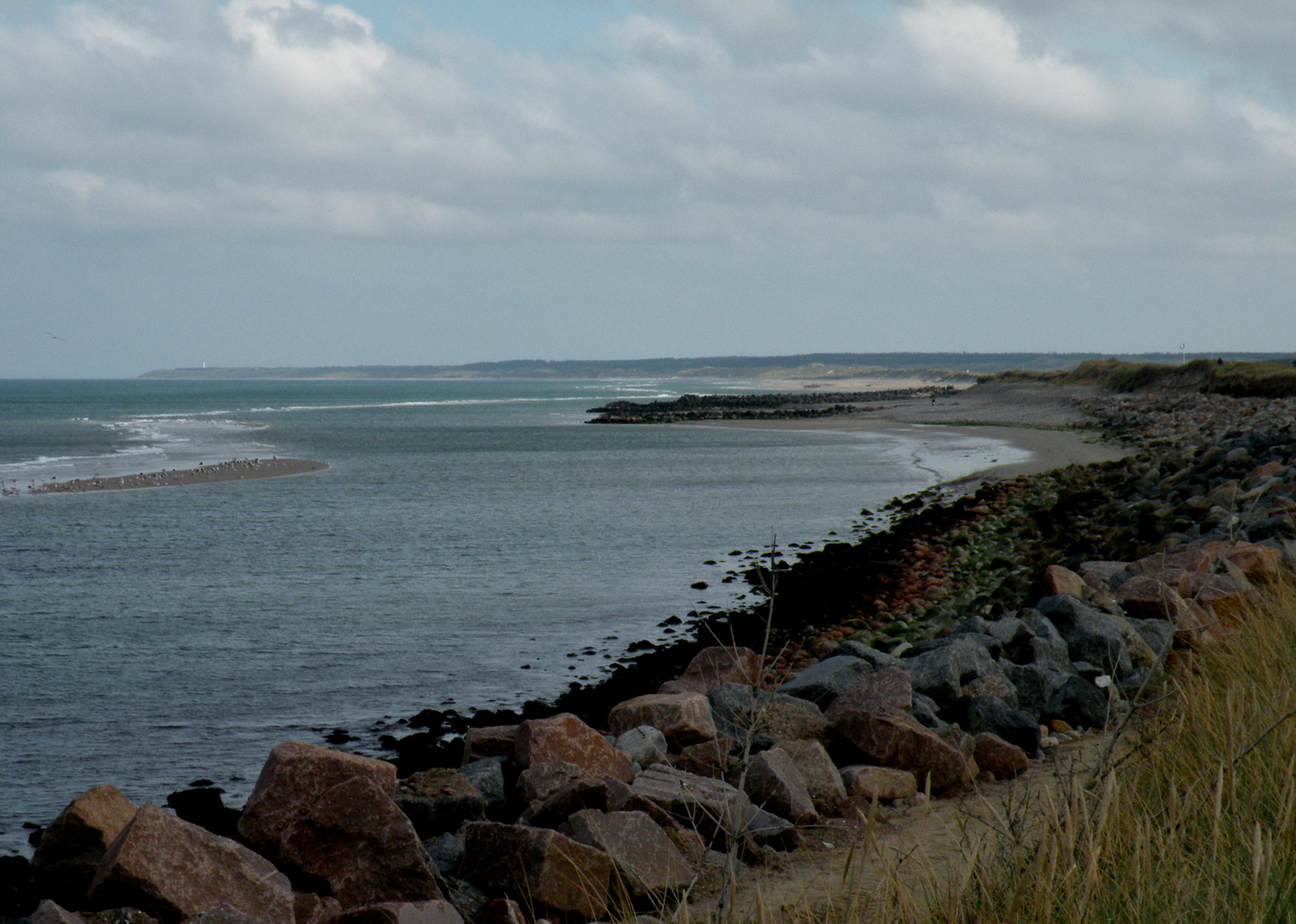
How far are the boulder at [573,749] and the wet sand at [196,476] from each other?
24063 millimetres

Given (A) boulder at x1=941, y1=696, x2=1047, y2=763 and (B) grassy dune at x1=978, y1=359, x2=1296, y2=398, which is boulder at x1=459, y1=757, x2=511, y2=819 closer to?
(A) boulder at x1=941, y1=696, x2=1047, y2=763

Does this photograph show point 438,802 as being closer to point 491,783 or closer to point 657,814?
point 491,783

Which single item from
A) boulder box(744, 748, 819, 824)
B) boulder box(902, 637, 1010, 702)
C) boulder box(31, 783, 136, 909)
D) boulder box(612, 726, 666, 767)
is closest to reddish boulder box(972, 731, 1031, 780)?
boulder box(902, 637, 1010, 702)

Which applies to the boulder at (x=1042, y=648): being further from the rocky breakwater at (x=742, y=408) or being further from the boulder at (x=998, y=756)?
the rocky breakwater at (x=742, y=408)

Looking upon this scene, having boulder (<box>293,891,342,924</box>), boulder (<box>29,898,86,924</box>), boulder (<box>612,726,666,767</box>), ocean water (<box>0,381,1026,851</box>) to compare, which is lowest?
ocean water (<box>0,381,1026,851</box>)

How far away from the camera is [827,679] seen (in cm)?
757

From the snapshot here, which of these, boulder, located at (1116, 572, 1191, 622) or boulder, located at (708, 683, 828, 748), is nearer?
boulder, located at (708, 683, 828, 748)

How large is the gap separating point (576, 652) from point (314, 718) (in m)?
2.97

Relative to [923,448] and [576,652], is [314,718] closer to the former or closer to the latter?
[576,652]

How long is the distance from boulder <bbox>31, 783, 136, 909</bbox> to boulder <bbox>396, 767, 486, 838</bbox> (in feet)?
4.50

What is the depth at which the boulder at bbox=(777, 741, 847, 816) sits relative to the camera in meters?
5.68

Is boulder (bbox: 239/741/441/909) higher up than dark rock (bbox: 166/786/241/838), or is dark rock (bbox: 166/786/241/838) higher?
boulder (bbox: 239/741/441/909)

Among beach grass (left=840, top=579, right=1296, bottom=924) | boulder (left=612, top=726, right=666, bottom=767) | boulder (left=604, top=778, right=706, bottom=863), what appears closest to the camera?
beach grass (left=840, top=579, right=1296, bottom=924)

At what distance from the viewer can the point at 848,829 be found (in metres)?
5.41
